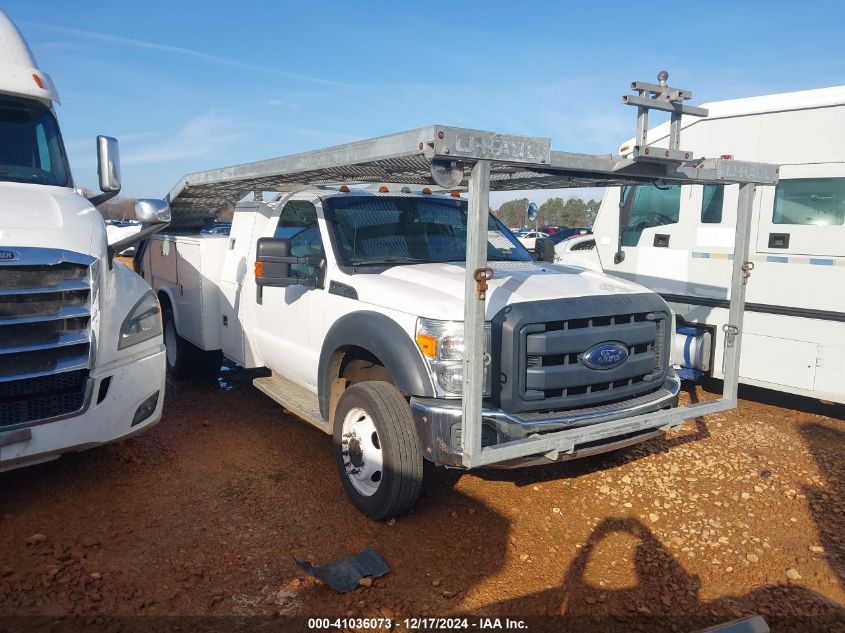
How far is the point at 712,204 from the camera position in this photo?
269 inches

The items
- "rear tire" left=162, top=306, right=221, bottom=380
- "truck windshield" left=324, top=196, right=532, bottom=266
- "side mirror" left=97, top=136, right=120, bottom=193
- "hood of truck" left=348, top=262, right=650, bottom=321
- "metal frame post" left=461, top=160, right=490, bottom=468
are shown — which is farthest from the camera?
"rear tire" left=162, top=306, right=221, bottom=380

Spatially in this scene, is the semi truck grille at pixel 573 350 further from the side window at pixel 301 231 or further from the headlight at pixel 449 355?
Result: the side window at pixel 301 231

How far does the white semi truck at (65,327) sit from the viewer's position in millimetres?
3834

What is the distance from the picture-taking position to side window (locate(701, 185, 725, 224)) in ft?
22.2

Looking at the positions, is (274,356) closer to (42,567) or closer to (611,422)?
(42,567)

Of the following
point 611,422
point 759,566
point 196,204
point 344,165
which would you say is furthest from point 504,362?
point 196,204

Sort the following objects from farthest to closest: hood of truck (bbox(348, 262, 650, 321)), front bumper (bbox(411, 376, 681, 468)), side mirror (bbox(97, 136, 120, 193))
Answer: side mirror (bbox(97, 136, 120, 193))
hood of truck (bbox(348, 262, 650, 321))
front bumper (bbox(411, 376, 681, 468))

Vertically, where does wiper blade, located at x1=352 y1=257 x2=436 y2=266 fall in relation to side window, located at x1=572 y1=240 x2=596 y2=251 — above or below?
above

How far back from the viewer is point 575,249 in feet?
32.1

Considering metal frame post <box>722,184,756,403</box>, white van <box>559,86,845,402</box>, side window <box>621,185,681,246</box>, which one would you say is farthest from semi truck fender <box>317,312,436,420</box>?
side window <box>621,185,681,246</box>

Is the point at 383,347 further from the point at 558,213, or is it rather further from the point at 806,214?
the point at 558,213

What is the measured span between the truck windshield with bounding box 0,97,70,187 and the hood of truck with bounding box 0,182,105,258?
0.24 metres

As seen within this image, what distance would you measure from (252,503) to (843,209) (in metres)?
5.59

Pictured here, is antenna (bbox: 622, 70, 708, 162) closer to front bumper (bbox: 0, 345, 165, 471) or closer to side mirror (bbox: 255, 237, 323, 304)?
side mirror (bbox: 255, 237, 323, 304)
